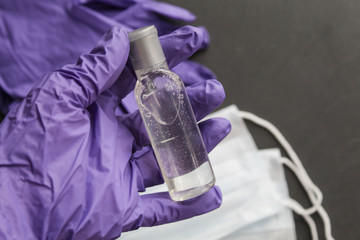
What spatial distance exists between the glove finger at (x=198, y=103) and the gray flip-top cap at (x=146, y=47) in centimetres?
17

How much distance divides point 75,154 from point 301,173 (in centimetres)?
76

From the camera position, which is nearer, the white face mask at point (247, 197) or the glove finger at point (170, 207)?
the glove finger at point (170, 207)

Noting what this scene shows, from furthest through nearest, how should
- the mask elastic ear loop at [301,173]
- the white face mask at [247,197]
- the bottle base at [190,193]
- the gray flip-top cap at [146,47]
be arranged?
the mask elastic ear loop at [301,173] < the white face mask at [247,197] < the bottle base at [190,193] < the gray flip-top cap at [146,47]

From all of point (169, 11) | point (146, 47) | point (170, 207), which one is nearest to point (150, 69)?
point (146, 47)

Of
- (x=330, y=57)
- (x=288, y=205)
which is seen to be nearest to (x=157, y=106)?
(x=288, y=205)

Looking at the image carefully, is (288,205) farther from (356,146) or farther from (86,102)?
(86,102)

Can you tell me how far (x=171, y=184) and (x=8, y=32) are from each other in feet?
2.30

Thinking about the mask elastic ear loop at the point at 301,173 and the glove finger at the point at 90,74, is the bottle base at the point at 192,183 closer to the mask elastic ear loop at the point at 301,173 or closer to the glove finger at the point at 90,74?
the glove finger at the point at 90,74

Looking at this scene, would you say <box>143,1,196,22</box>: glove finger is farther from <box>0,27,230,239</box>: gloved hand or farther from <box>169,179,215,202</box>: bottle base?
<box>169,179,215,202</box>: bottle base

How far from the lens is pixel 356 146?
1254 mm

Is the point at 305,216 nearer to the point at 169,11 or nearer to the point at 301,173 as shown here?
the point at 301,173

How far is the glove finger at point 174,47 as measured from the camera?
83 cm

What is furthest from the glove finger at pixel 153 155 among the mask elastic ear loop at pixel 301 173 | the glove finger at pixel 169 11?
the glove finger at pixel 169 11

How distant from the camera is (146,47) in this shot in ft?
2.35
